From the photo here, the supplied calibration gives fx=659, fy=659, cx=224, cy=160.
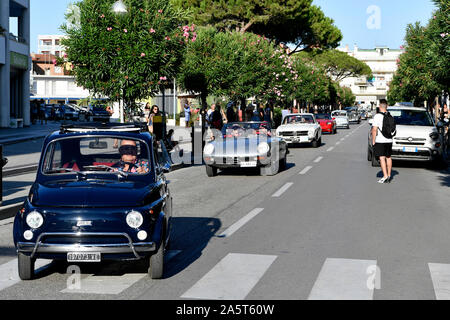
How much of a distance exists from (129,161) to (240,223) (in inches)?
116

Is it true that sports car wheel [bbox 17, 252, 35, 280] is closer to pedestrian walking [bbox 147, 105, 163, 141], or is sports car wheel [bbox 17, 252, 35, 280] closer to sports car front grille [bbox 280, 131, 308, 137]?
pedestrian walking [bbox 147, 105, 163, 141]

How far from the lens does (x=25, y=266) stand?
20.6ft

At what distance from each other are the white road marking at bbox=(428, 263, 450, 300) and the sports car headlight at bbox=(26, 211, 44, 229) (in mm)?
3578

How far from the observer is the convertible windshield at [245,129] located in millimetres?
17266

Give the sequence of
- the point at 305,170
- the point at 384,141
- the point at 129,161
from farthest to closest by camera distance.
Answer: the point at 305,170 < the point at 384,141 < the point at 129,161

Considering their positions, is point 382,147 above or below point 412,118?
below

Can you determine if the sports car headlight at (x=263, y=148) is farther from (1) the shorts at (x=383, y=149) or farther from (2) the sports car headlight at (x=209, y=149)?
(1) the shorts at (x=383, y=149)

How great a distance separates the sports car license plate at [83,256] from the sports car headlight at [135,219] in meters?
0.40

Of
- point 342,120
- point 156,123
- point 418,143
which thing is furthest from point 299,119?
point 342,120

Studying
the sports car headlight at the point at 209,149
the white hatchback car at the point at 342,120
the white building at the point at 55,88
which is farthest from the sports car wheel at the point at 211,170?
the white building at the point at 55,88

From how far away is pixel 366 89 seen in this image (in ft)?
635

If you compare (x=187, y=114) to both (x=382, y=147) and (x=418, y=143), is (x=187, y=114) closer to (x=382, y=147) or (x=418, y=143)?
(x=418, y=143)

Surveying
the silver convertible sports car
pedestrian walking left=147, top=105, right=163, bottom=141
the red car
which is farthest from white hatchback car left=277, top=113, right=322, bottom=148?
the red car

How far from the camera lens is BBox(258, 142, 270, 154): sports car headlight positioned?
1644 cm
